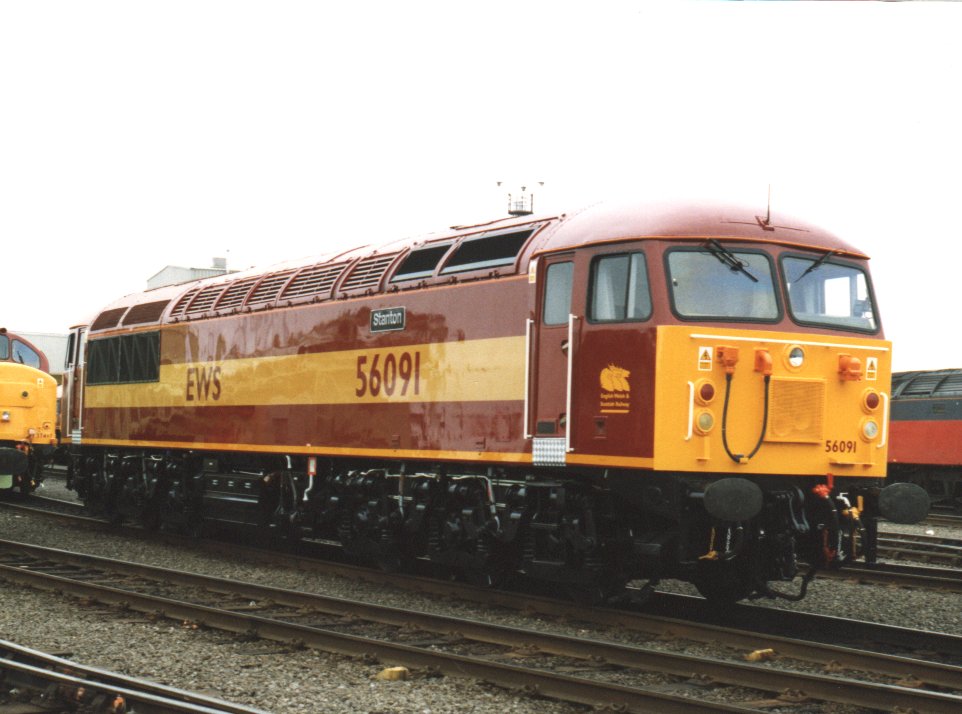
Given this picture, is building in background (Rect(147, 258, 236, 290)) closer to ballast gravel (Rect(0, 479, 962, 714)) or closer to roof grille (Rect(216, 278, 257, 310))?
roof grille (Rect(216, 278, 257, 310))

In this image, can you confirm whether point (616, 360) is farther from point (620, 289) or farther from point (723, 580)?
point (723, 580)

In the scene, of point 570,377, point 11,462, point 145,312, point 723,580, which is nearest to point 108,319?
point 145,312

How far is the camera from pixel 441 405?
1336 cm

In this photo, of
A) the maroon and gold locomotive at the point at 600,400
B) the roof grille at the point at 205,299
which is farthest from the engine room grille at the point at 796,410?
the roof grille at the point at 205,299

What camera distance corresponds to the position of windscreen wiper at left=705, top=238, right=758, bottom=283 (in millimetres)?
11016

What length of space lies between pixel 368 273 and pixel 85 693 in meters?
7.95

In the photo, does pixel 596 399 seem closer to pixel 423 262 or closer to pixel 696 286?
pixel 696 286

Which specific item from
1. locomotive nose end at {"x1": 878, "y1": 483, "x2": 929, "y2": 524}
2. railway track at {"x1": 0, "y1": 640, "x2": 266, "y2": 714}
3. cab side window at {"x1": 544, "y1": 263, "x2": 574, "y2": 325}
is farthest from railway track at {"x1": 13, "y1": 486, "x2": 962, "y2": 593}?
railway track at {"x1": 0, "y1": 640, "x2": 266, "y2": 714}

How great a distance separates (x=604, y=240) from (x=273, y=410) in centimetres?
656

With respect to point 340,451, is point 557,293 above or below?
above

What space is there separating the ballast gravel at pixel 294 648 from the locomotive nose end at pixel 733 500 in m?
1.18

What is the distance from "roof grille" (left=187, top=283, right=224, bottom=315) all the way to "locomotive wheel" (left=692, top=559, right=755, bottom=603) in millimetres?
9146

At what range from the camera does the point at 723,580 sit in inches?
478

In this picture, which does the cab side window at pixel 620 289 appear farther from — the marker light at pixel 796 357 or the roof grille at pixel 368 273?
the roof grille at pixel 368 273
